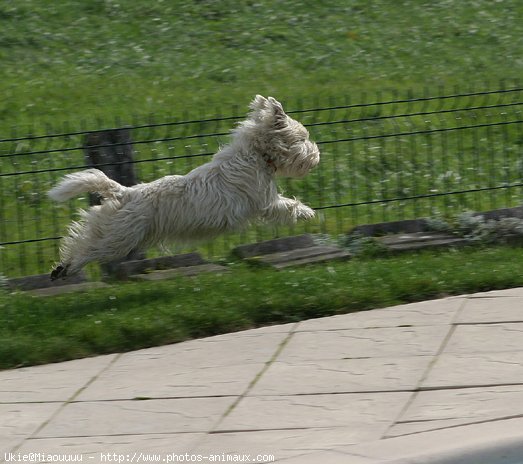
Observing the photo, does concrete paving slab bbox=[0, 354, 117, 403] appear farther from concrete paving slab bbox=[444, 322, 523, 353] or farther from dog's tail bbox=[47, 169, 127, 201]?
concrete paving slab bbox=[444, 322, 523, 353]

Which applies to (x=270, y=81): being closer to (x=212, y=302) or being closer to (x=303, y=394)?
(x=212, y=302)

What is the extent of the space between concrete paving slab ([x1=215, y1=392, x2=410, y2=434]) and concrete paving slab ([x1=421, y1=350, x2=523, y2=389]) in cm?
32

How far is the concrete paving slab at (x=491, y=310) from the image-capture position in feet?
25.1

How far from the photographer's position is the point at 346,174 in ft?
42.9

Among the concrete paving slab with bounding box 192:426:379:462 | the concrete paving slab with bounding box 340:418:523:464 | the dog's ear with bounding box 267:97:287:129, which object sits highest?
the dog's ear with bounding box 267:97:287:129

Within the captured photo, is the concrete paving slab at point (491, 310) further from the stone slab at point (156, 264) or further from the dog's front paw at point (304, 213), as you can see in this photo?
the stone slab at point (156, 264)

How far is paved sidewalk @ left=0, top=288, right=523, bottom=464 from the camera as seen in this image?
5586 mm

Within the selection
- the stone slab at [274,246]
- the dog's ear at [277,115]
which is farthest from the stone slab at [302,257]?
the dog's ear at [277,115]

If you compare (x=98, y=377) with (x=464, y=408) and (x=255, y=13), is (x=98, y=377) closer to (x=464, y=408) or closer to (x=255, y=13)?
(x=464, y=408)

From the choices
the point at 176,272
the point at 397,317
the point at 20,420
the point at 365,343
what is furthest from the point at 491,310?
the point at 20,420

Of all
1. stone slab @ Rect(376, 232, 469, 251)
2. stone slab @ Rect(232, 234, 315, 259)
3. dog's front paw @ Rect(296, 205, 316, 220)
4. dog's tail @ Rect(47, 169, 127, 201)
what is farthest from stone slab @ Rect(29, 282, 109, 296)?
stone slab @ Rect(376, 232, 469, 251)

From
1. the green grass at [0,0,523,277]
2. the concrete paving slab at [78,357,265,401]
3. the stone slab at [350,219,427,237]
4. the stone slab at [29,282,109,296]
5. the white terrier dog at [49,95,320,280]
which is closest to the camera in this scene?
the concrete paving slab at [78,357,265,401]

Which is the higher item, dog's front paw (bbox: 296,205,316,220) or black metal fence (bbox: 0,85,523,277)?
dog's front paw (bbox: 296,205,316,220)

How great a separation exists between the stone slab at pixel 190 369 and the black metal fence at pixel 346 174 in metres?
2.94
